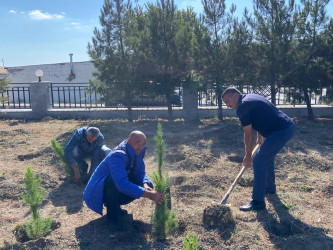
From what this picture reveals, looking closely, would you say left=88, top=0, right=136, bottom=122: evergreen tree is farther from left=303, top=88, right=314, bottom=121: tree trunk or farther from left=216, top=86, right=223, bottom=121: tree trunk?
left=303, top=88, right=314, bottom=121: tree trunk

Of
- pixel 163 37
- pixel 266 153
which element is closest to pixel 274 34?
pixel 163 37

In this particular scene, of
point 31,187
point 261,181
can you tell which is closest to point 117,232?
point 31,187

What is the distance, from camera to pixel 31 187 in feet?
11.1

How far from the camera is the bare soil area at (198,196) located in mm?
3428

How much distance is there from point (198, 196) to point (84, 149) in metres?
1.86

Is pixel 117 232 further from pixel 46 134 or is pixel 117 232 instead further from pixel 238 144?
pixel 46 134

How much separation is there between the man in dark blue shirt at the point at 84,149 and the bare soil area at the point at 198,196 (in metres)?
0.35

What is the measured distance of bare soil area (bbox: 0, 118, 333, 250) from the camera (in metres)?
3.43

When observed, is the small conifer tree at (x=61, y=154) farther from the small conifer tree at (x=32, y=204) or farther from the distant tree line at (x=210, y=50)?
the distant tree line at (x=210, y=50)

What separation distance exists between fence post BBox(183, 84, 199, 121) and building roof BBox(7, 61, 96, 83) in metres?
23.8

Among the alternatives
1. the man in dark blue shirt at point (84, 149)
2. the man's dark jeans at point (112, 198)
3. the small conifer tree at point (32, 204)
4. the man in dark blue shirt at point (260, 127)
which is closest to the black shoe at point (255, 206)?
the man in dark blue shirt at point (260, 127)

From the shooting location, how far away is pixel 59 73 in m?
35.2

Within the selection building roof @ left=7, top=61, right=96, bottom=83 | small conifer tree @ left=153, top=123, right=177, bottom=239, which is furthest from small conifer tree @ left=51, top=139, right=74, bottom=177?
building roof @ left=7, top=61, right=96, bottom=83

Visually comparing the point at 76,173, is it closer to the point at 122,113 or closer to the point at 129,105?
the point at 129,105
